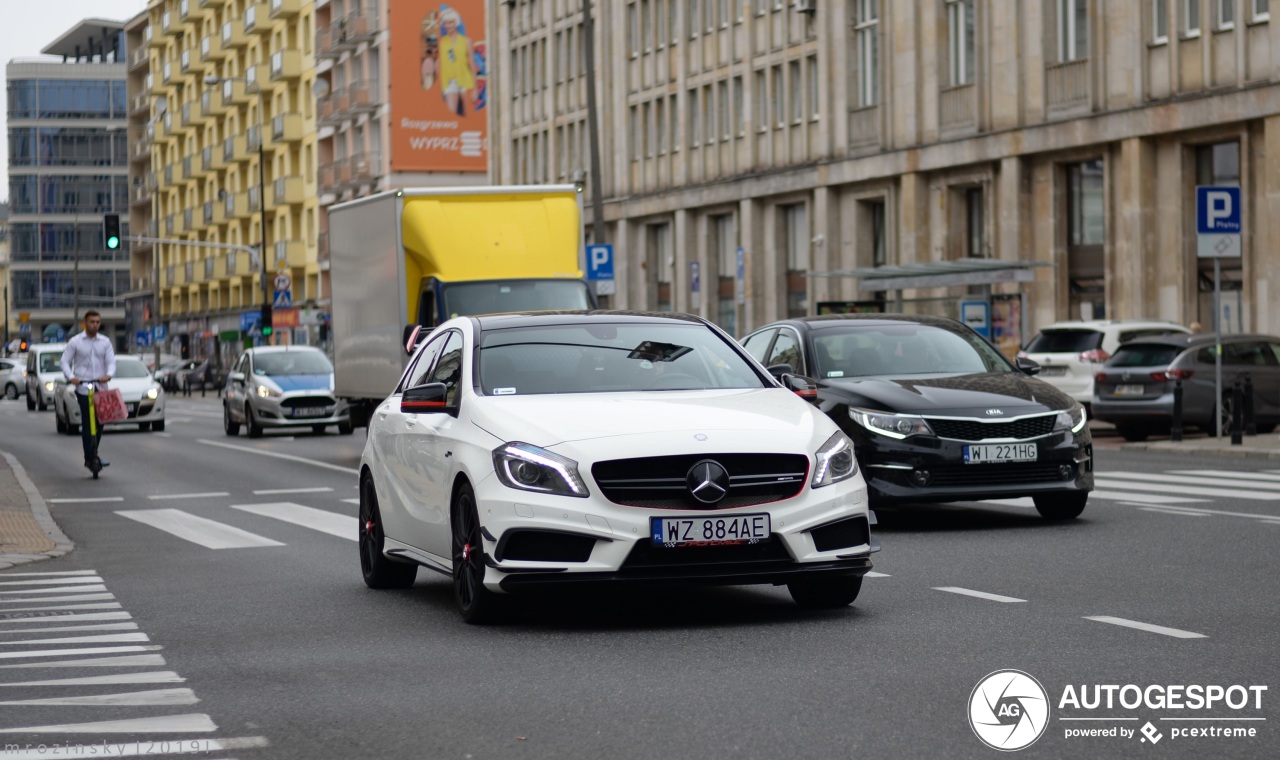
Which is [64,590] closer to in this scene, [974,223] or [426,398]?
[426,398]

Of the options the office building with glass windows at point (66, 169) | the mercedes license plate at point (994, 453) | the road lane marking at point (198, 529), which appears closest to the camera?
the mercedes license plate at point (994, 453)

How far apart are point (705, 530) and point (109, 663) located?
8.42ft

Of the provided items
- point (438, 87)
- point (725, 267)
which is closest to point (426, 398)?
point (725, 267)

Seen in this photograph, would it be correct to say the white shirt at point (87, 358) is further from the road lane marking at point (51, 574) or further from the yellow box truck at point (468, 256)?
the road lane marking at point (51, 574)

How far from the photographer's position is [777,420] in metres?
9.43

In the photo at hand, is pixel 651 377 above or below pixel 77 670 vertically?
above

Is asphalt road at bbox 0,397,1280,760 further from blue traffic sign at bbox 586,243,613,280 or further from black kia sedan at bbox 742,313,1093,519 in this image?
blue traffic sign at bbox 586,243,613,280

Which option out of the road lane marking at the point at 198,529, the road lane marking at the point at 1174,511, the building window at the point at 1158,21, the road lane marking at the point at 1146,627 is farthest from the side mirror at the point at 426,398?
the building window at the point at 1158,21

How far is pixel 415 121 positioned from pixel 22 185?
75134 millimetres

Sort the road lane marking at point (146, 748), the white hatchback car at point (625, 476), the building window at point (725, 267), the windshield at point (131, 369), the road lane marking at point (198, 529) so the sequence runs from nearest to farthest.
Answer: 1. the road lane marking at point (146, 748)
2. the white hatchback car at point (625, 476)
3. the road lane marking at point (198, 529)
4. the windshield at point (131, 369)
5. the building window at point (725, 267)

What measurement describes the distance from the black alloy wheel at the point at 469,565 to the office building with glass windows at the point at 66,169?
141251 mm

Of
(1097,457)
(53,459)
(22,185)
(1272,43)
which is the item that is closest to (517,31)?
(1272,43)

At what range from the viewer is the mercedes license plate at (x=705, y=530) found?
891 centimetres

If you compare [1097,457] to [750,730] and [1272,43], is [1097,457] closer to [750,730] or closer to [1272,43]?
[1272,43]
